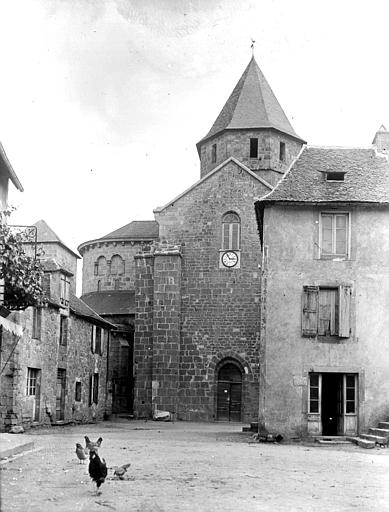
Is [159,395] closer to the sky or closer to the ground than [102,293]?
closer to the ground

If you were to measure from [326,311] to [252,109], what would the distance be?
25.4m

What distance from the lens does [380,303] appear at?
2356 centimetres

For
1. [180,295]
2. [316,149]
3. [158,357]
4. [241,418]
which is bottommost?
[241,418]

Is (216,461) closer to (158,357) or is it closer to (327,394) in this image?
(327,394)

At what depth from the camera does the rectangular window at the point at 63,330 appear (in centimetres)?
3186

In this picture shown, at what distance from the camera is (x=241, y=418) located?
36.9 m

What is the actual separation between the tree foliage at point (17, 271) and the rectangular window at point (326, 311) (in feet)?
25.4

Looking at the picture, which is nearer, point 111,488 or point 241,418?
point 111,488

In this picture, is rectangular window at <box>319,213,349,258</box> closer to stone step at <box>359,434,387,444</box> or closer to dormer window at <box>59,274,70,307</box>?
stone step at <box>359,434,387,444</box>

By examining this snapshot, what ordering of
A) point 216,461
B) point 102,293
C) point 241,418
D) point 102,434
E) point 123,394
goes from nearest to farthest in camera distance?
point 216,461 → point 102,434 → point 241,418 → point 123,394 → point 102,293

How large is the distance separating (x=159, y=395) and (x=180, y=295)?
4.79 meters

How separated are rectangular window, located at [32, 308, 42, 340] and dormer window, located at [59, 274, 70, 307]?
239 centimetres

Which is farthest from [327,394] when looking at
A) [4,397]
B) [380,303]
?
[4,397]

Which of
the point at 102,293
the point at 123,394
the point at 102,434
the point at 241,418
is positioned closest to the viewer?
the point at 102,434
